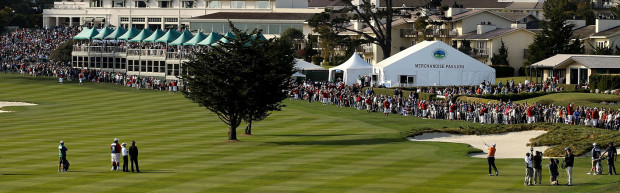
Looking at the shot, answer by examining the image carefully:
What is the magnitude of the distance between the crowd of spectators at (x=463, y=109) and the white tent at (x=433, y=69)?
25.6 ft

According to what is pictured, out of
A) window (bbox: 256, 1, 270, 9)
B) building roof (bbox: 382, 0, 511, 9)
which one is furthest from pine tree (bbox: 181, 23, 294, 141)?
window (bbox: 256, 1, 270, 9)

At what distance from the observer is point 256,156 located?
161 ft

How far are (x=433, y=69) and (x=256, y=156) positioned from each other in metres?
48.4

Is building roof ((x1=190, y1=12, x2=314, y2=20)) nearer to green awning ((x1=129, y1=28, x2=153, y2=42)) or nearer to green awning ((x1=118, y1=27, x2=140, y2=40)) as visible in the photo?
green awning ((x1=118, y1=27, x2=140, y2=40))

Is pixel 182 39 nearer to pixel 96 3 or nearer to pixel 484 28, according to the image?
pixel 484 28

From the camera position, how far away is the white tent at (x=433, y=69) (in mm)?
95125

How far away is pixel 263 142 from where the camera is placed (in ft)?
183

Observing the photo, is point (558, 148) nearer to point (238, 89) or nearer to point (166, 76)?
point (238, 89)

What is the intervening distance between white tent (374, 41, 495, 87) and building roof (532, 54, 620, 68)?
5716 mm

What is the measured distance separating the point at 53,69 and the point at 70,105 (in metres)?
27.6

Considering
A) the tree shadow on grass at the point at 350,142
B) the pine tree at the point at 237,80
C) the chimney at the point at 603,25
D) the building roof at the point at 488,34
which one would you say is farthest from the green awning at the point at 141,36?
the tree shadow on grass at the point at 350,142

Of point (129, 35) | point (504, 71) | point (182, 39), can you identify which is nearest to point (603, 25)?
point (504, 71)

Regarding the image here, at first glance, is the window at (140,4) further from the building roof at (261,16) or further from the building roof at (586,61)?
the building roof at (586,61)

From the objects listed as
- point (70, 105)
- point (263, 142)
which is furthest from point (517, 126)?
point (70, 105)
